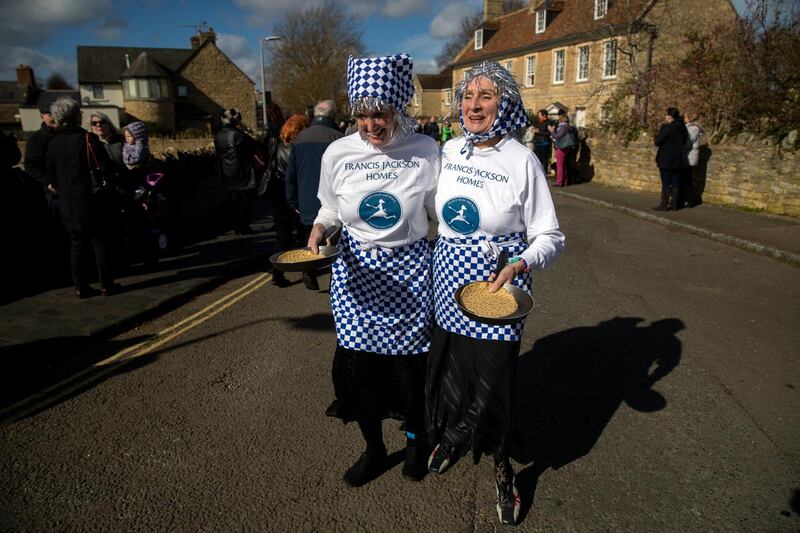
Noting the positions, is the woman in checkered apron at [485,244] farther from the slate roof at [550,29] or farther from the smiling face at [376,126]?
the slate roof at [550,29]

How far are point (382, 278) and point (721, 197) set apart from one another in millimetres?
11054

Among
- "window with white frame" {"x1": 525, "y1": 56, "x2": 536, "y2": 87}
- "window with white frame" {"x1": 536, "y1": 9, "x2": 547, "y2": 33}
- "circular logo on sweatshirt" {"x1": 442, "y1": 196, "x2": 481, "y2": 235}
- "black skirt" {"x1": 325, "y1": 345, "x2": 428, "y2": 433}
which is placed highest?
"window with white frame" {"x1": 536, "y1": 9, "x2": 547, "y2": 33}

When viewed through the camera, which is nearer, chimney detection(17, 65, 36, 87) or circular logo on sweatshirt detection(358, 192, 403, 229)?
circular logo on sweatshirt detection(358, 192, 403, 229)

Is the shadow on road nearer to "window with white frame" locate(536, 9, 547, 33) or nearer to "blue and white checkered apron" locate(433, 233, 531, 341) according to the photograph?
"blue and white checkered apron" locate(433, 233, 531, 341)

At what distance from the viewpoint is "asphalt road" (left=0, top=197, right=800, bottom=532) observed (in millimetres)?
2668

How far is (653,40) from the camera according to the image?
22422 mm

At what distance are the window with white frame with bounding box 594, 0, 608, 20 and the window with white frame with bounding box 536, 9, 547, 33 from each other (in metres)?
4.94

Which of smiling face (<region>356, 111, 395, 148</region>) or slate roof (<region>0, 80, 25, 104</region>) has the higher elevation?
slate roof (<region>0, 80, 25, 104</region>)

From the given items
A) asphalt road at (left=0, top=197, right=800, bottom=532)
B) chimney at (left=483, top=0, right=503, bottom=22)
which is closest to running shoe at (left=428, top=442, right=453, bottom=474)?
asphalt road at (left=0, top=197, right=800, bottom=532)

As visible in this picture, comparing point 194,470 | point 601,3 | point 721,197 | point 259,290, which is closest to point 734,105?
point 721,197

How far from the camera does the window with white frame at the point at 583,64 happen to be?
1162 inches

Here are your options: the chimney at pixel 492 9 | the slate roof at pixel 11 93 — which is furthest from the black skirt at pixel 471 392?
the slate roof at pixel 11 93

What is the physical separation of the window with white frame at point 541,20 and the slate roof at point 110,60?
4200 cm

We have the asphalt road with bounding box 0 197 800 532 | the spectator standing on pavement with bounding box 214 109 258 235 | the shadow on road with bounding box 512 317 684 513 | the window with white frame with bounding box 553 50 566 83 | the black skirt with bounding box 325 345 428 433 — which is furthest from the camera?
the window with white frame with bounding box 553 50 566 83
